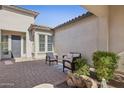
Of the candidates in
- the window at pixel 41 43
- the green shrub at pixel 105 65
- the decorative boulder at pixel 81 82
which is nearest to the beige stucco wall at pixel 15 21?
the window at pixel 41 43

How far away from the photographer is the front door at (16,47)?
6703 millimetres

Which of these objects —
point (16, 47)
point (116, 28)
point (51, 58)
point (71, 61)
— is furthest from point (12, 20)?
point (116, 28)

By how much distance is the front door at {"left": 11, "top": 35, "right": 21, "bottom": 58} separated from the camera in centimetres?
670

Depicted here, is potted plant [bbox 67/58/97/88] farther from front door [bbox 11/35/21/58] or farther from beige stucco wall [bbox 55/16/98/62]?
front door [bbox 11/35/21/58]

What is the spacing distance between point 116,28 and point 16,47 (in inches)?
172

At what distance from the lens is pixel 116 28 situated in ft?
16.6

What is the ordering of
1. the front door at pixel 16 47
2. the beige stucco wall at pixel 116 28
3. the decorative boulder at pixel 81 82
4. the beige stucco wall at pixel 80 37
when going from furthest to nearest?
1. the front door at pixel 16 47
2. the beige stucco wall at pixel 80 37
3. the beige stucco wall at pixel 116 28
4. the decorative boulder at pixel 81 82

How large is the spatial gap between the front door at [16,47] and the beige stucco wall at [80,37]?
6.24ft

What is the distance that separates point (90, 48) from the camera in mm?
6020

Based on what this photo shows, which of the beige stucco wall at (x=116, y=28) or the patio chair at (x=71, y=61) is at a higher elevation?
the beige stucco wall at (x=116, y=28)

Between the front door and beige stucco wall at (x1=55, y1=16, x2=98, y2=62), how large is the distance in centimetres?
190

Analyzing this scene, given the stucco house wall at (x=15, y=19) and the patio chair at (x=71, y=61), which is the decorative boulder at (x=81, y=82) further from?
the stucco house wall at (x=15, y=19)
